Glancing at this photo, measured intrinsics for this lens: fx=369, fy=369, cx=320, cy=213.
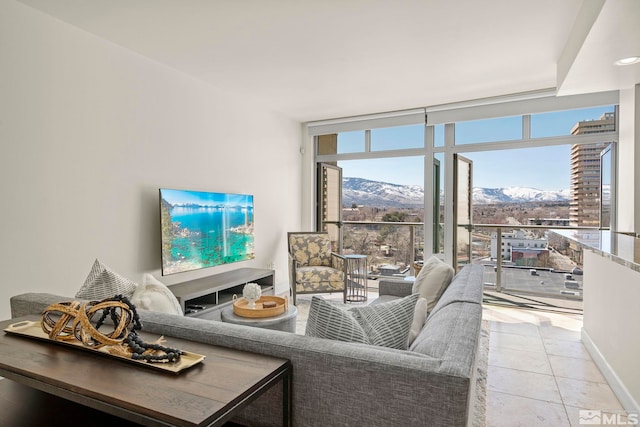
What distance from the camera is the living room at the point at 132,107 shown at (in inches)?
96.7

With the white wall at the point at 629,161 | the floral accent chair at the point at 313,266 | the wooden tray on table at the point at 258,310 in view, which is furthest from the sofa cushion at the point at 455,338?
the floral accent chair at the point at 313,266

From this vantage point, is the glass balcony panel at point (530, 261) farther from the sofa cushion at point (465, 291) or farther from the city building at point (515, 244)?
the sofa cushion at point (465, 291)

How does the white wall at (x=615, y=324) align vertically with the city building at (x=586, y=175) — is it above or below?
below

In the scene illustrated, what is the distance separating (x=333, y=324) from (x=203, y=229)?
9.06ft

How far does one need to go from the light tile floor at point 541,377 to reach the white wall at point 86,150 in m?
2.89

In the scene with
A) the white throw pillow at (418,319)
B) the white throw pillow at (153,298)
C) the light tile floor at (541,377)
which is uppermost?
the white throw pillow at (153,298)

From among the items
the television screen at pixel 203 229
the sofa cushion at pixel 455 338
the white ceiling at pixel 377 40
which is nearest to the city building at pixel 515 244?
the white ceiling at pixel 377 40

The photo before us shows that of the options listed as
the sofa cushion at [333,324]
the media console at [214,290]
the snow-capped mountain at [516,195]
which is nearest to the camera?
the sofa cushion at [333,324]

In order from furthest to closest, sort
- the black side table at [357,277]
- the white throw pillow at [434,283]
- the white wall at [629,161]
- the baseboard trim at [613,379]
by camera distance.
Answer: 1. the black side table at [357,277]
2. the white wall at [629,161]
3. the white throw pillow at [434,283]
4. the baseboard trim at [613,379]

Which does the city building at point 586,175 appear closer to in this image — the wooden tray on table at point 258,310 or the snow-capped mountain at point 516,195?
the snow-capped mountain at point 516,195

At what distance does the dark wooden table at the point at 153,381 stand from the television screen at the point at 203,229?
2091 millimetres

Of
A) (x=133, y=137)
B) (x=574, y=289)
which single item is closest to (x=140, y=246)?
(x=133, y=137)

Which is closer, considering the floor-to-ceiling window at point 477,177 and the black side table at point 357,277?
the floor-to-ceiling window at point 477,177

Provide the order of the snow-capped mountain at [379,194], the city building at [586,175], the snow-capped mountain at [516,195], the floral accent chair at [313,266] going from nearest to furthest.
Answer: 1. the city building at [586,175]
2. the floral accent chair at [313,266]
3. the snow-capped mountain at [516,195]
4. the snow-capped mountain at [379,194]
